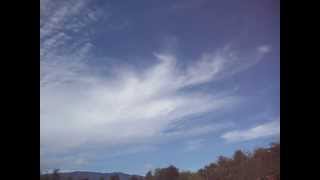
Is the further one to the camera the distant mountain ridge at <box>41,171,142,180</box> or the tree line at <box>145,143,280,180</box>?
the tree line at <box>145,143,280,180</box>

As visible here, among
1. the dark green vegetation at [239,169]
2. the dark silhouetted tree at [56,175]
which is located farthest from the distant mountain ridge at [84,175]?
A: the dark green vegetation at [239,169]

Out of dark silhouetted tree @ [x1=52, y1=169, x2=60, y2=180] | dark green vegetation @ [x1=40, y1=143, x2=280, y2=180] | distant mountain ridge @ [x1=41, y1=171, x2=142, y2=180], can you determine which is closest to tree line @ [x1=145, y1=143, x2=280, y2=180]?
dark green vegetation @ [x1=40, y1=143, x2=280, y2=180]

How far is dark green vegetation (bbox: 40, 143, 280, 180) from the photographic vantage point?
217 cm

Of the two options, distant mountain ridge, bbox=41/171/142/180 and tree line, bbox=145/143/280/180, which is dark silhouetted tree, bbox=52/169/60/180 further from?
tree line, bbox=145/143/280/180

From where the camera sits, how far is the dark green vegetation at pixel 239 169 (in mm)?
2166

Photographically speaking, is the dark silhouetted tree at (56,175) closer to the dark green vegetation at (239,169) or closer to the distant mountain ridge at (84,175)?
the distant mountain ridge at (84,175)

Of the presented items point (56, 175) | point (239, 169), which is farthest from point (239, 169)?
point (56, 175)
